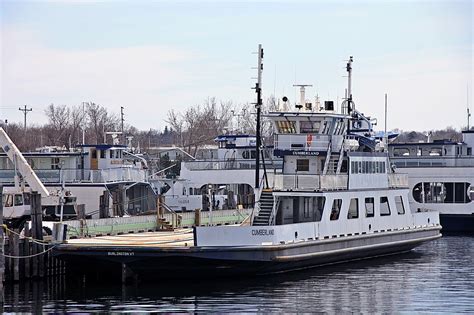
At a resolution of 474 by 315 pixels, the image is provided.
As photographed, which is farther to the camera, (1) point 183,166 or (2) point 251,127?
(2) point 251,127

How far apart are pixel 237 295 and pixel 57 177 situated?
2386 cm

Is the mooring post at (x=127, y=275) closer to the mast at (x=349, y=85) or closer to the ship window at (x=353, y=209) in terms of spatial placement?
the ship window at (x=353, y=209)

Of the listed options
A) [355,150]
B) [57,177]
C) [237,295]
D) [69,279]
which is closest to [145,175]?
[57,177]

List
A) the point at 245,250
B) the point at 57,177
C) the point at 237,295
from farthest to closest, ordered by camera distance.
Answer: the point at 57,177 → the point at 245,250 → the point at 237,295

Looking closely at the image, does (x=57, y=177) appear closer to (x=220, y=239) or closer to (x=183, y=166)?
(x=183, y=166)

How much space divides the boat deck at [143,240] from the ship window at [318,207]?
4.86 metres

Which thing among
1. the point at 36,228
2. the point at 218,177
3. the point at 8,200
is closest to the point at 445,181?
the point at 218,177

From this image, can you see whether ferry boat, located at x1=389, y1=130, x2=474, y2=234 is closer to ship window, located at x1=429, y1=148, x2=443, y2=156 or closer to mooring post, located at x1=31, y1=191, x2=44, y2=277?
ship window, located at x1=429, y1=148, x2=443, y2=156

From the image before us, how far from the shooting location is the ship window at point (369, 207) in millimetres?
45656

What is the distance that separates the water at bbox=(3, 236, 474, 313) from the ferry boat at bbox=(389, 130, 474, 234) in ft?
67.8

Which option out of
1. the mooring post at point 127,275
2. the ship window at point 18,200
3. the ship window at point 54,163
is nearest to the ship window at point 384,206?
the mooring post at point 127,275

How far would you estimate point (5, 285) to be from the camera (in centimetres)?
Answer: 3659

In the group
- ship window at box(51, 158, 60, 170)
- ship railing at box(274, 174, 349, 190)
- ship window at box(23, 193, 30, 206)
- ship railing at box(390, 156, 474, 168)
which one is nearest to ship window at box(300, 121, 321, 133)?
ship railing at box(274, 174, 349, 190)

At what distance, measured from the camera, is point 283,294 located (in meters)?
35.8
